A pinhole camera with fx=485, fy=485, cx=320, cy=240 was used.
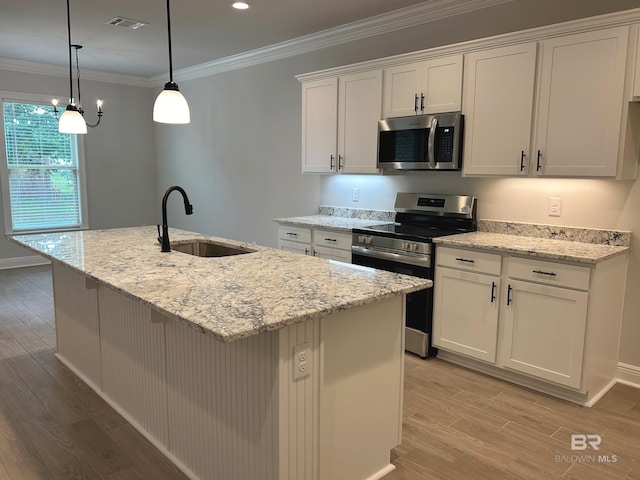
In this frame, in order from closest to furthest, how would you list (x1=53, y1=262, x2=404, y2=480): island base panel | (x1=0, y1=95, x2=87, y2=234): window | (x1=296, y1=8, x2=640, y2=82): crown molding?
(x1=53, y1=262, x2=404, y2=480): island base panel < (x1=296, y1=8, x2=640, y2=82): crown molding < (x1=0, y1=95, x2=87, y2=234): window

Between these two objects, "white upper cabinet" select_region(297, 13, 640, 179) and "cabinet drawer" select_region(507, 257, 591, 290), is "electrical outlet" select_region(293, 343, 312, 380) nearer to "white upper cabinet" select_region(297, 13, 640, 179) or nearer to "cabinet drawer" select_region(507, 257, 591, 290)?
"cabinet drawer" select_region(507, 257, 591, 290)

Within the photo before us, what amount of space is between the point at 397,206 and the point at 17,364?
313cm

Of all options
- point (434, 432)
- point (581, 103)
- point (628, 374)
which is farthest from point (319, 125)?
point (628, 374)

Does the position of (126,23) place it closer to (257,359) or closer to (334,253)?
(334,253)

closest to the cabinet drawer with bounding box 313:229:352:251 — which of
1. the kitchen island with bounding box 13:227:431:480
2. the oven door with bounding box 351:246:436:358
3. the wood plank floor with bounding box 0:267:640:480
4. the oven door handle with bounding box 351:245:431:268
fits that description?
the oven door handle with bounding box 351:245:431:268

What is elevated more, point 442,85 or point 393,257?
point 442,85

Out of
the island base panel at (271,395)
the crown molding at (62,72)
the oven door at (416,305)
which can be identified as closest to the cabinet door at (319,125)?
the oven door at (416,305)

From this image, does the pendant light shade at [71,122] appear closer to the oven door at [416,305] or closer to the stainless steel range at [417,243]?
the stainless steel range at [417,243]

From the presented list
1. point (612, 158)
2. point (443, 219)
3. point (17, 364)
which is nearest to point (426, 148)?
point (443, 219)

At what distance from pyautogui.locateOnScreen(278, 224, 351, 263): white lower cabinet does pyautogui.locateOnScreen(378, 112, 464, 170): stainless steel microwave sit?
700 mm

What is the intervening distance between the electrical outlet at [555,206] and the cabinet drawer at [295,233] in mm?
1936

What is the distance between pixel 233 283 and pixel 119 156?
5939 mm

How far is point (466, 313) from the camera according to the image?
329 centimetres

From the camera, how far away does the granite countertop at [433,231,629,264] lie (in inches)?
109
